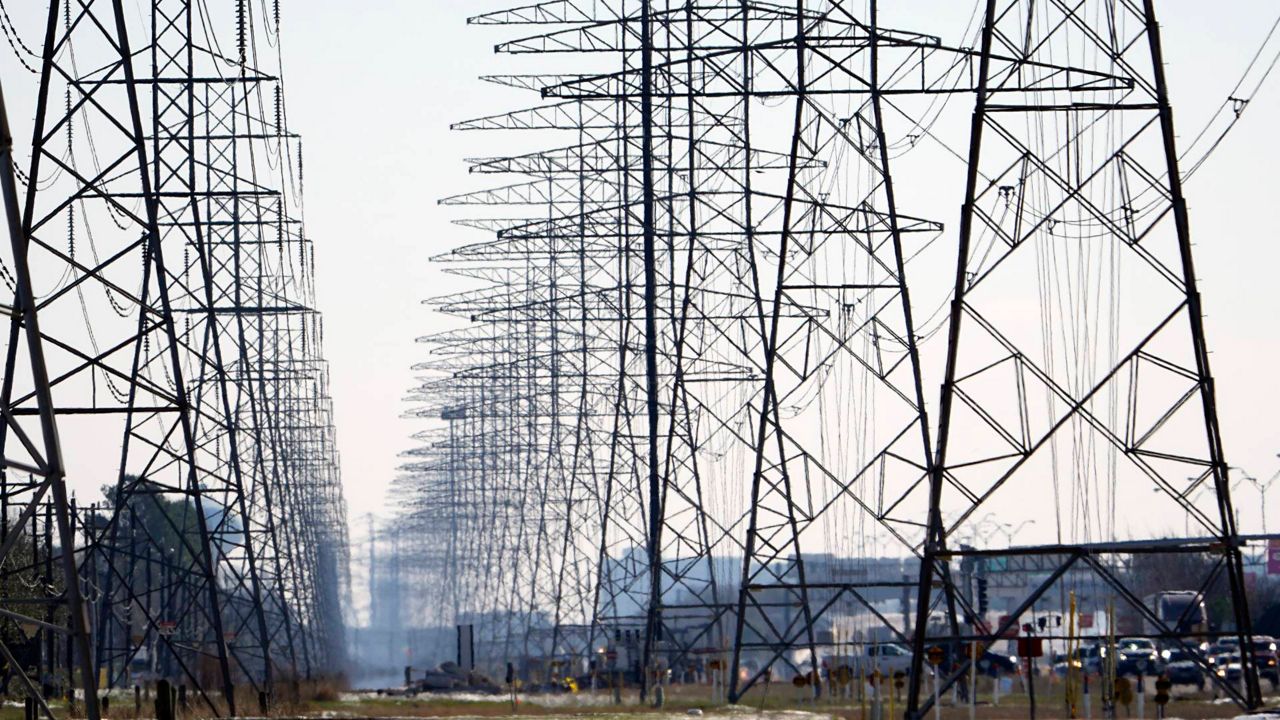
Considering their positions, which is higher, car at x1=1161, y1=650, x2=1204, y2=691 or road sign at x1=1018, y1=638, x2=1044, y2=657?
road sign at x1=1018, y1=638, x2=1044, y2=657

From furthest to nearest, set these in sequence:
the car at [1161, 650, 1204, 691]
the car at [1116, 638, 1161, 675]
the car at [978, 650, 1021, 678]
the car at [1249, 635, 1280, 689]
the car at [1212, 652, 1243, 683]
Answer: the car at [978, 650, 1021, 678]
the car at [1116, 638, 1161, 675]
the car at [1212, 652, 1243, 683]
the car at [1161, 650, 1204, 691]
the car at [1249, 635, 1280, 689]

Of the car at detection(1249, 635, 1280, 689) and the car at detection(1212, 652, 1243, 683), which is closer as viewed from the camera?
the car at detection(1249, 635, 1280, 689)

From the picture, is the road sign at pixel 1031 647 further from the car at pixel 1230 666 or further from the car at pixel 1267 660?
the car at pixel 1230 666

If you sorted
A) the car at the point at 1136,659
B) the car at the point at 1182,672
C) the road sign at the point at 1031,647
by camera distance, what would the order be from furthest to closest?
the car at the point at 1136,659 < the car at the point at 1182,672 < the road sign at the point at 1031,647

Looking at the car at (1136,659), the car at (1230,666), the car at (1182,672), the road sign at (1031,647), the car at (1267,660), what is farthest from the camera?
the car at (1136,659)

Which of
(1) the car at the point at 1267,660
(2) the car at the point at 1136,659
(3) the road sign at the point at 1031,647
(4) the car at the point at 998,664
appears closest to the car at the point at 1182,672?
(2) the car at the point at 1136,659

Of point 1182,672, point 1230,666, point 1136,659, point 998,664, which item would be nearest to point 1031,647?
point 1182,672

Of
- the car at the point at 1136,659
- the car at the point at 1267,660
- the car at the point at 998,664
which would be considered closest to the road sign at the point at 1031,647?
the car at the point at 1267,660

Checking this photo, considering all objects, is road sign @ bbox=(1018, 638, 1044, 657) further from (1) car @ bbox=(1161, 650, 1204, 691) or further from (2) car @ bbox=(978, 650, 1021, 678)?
(2) car @ bbox=(978, 650, 1021, 678)

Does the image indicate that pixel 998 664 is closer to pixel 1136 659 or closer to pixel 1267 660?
pixel 1136 659

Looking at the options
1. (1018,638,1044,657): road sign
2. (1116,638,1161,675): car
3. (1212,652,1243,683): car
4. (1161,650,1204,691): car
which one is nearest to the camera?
(1018,638,1044,657): road sign

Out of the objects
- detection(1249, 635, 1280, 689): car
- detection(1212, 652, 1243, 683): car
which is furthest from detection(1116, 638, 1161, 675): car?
detection(1249, 635, 1280, 689): car

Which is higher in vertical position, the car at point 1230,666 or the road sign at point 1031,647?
the road sign at point 1031,647

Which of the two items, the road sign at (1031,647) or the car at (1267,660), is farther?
the car at (1267,660)
